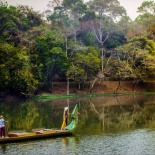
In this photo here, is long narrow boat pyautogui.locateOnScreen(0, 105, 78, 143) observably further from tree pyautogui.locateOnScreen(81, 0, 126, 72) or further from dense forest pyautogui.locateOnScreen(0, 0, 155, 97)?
tree pyautogui.locateOnScreen(81, 0, 126, 72)

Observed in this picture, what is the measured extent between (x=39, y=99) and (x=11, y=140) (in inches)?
1315

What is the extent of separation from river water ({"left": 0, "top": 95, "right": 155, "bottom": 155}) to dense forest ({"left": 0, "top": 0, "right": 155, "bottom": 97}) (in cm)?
1436

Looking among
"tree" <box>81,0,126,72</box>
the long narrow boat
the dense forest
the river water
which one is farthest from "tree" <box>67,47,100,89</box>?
the long narrow boat

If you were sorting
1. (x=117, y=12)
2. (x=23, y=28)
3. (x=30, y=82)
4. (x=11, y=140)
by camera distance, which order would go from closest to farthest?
(x=11, y=140)
(x=30, y=82)
(x=23, y=28)
(x=117, y=12)

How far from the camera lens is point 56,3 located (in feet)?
222

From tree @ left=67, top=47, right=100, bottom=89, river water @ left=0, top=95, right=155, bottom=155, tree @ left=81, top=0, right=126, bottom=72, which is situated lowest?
river water @ left=0, top=95, right=155, bottom=155

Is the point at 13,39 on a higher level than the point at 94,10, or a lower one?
lower

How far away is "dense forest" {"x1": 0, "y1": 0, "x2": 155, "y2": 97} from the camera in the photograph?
54.5 m

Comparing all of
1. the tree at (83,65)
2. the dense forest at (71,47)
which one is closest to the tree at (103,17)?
the dense forest at (71,47)

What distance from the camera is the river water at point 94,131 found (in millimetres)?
19688

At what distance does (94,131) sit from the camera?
2614 centimetres

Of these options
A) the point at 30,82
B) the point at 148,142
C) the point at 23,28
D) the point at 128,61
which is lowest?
the point at 148,142

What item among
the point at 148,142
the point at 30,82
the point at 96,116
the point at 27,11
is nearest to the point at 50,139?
the point at 148,142

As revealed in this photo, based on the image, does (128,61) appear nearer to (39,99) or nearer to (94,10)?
(94,10)
